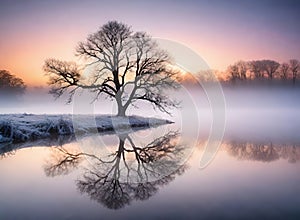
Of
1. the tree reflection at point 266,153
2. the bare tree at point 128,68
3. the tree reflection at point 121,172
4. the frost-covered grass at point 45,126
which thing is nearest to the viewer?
the tree reflection at point 121,172

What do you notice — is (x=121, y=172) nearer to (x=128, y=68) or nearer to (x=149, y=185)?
(x=149, y=185)

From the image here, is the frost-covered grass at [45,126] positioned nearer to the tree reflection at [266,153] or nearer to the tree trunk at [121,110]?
the tree trunk at [121,110]

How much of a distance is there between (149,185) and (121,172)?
1.78 m

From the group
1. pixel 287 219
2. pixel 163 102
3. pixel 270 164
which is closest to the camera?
pixel 287 219

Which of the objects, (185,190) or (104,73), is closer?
(185,190)

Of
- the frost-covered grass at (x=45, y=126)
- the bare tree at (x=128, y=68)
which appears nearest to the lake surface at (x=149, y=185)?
the frost-covered grass at (x=45, y=126)

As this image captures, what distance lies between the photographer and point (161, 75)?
30875 millimetres

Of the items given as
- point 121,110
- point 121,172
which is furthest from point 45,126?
point 121,172

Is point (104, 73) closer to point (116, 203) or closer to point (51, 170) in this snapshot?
point (51, 170)

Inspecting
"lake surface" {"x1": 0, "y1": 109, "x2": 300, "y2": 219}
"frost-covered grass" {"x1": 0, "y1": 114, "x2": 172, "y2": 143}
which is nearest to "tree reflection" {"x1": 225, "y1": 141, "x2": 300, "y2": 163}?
"lake surface" {"x1": 0, "y1": 109, "x2": 300, "y2": 219}

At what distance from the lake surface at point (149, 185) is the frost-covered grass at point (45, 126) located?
449 cm

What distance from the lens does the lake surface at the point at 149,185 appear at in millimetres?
5793

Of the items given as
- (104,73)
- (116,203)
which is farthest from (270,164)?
(104,73)

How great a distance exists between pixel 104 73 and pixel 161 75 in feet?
19.3
